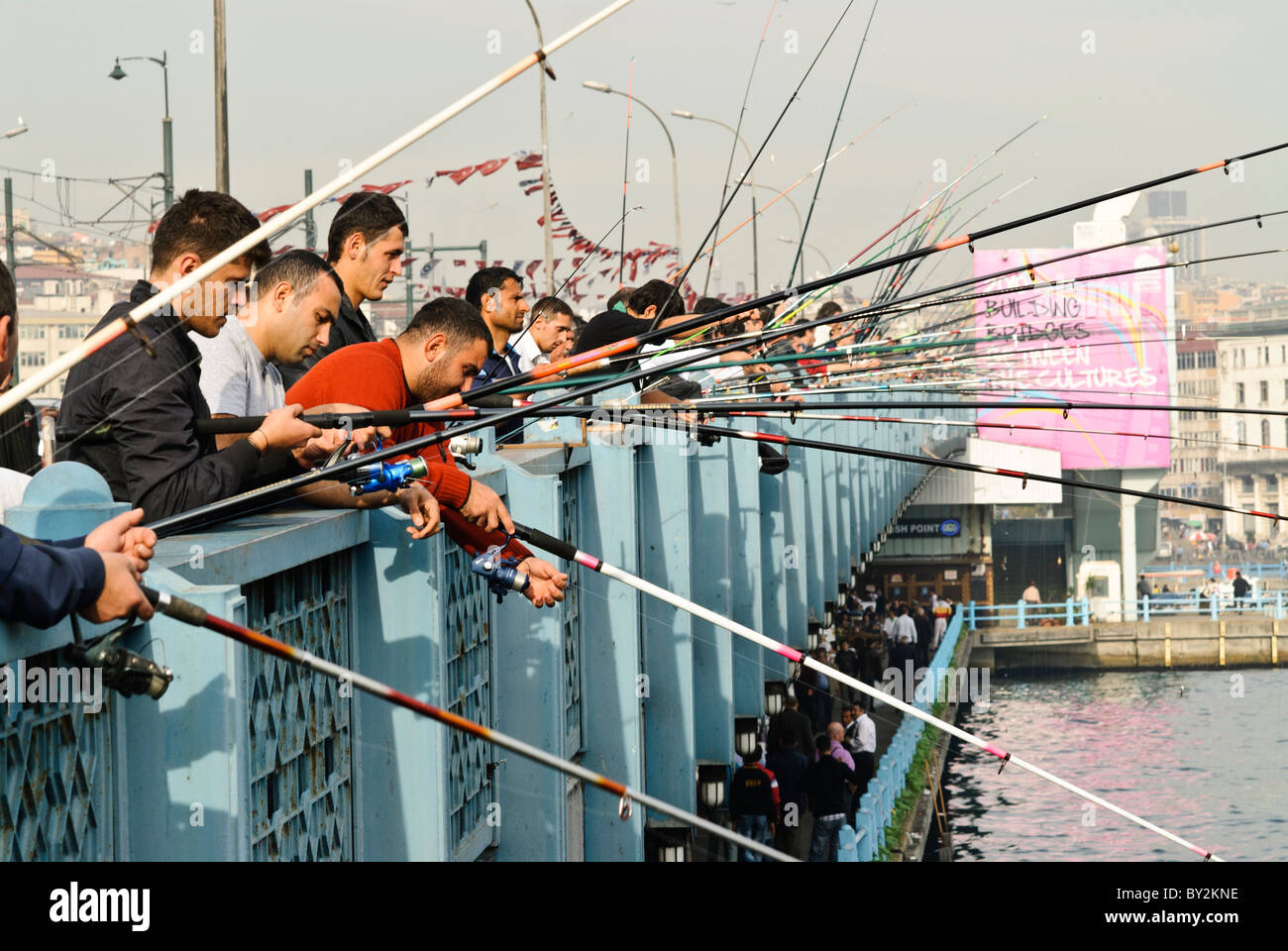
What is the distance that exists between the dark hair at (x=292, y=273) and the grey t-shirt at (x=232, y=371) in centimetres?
14

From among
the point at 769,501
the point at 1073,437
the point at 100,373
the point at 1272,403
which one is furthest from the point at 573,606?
the point at 1272,403

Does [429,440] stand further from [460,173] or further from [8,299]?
[460,173]

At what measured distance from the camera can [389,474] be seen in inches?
163

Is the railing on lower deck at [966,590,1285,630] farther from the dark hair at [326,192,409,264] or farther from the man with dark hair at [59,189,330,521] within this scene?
the man with dark hair at [59,189,330,521]

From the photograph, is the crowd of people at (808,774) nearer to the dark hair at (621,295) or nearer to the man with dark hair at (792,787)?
the man with dark hair at (792,787)

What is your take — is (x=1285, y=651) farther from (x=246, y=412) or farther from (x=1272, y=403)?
(x=246, y=412)

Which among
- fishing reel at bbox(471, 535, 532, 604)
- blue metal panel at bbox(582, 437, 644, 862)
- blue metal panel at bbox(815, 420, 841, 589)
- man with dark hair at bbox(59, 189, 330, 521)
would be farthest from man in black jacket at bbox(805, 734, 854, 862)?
man with dark hair at bbox(59, 189, 330, 521)

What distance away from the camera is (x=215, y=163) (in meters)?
11.1

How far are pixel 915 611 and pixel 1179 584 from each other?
160 ft

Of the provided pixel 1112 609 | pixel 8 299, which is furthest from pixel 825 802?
pixel 1112 609

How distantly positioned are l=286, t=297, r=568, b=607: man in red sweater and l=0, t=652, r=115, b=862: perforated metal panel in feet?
5.43

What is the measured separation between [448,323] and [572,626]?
3106 mm
